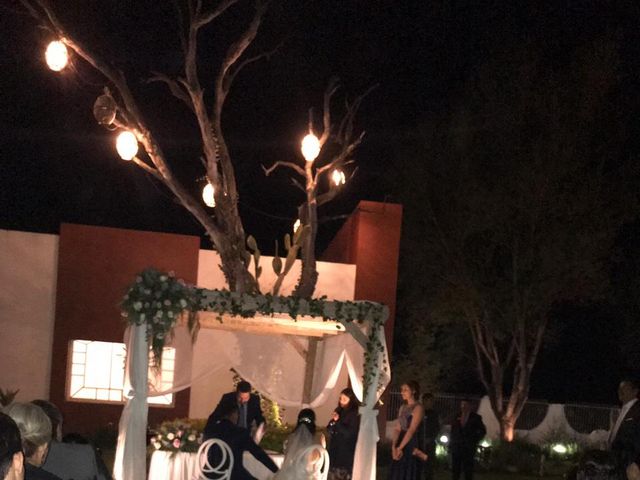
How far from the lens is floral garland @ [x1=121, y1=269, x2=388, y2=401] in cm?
995

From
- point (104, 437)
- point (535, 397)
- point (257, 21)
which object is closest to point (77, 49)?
point (257, 21)

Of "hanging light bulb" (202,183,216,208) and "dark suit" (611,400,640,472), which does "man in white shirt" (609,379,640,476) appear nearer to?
"dark suit" (611,400,640,472)

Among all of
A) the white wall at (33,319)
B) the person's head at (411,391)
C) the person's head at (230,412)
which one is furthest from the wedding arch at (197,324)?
the white wall at (33,319)

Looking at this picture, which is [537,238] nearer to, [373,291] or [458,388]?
[373,291]

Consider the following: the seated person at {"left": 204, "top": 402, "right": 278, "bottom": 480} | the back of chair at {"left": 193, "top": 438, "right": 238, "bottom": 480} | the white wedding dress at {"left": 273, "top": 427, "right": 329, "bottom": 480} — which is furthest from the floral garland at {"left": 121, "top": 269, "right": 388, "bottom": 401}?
the seated person at {"left": 204, "top": 402, "right": 278, "bottom": 480}

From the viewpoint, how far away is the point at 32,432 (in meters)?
3.54

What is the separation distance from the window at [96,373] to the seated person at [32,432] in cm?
1320

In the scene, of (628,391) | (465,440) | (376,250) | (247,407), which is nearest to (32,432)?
(628,391)

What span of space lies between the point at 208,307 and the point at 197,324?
0.58 m

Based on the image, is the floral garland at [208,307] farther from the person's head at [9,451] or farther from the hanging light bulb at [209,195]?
the person's head at [9,451]

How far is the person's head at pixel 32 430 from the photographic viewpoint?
3.50 meters

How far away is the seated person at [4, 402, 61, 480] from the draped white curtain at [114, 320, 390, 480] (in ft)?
21.5

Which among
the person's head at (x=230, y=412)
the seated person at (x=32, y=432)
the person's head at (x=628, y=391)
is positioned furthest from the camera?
the person's head at (x=628, y=391)

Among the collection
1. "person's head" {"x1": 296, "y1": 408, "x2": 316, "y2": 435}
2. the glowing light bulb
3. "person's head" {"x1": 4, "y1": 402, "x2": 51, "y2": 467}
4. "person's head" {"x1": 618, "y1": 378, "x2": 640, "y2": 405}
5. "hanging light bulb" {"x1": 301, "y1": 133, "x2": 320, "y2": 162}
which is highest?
"hanging light bulb" {"x1": 301, "y1": 133, "x2": 320, "y2": 162}
